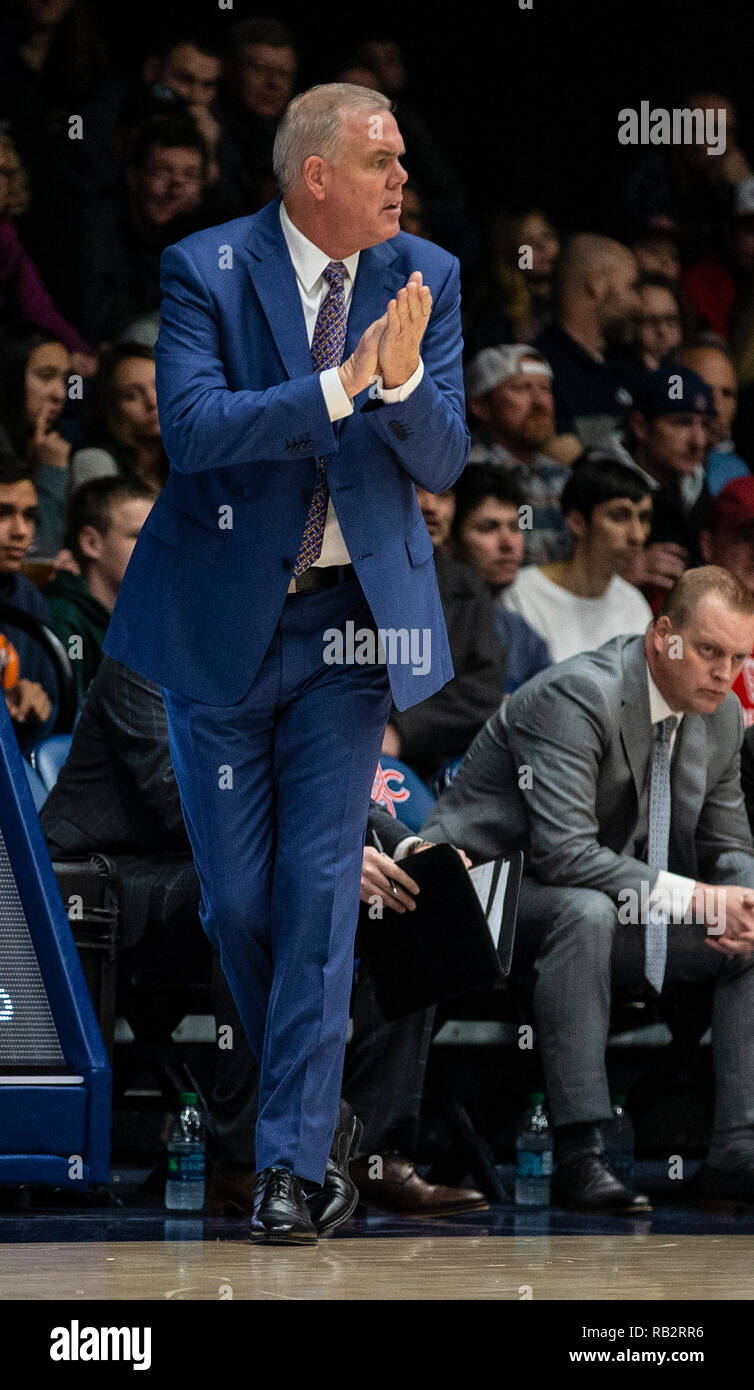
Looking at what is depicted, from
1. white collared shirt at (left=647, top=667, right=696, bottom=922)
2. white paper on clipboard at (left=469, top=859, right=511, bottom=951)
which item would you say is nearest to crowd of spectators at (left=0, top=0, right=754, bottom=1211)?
white collared shirt at (left=647, top=667, right=696, bottom=922)

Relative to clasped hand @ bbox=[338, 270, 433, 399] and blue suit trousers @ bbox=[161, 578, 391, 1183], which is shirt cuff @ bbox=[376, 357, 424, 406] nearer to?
clasped hand @ bbox=[338, 270, 433, 399]

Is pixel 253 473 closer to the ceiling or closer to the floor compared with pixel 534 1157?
closer to the ceiling

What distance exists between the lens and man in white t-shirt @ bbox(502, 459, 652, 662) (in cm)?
487

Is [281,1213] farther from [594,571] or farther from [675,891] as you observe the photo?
[594,571]

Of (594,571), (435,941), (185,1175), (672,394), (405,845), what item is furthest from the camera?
(672,394)

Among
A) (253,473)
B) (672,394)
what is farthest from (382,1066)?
(672,394)

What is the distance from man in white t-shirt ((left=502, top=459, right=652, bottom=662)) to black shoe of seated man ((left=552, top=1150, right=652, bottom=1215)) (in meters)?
1.79

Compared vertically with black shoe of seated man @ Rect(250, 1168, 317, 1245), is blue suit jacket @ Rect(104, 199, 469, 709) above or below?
above

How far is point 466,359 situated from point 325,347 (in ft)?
8.49

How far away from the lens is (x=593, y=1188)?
129 inches

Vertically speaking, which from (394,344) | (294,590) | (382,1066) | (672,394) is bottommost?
(382,1066)

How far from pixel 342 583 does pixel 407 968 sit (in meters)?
0.85

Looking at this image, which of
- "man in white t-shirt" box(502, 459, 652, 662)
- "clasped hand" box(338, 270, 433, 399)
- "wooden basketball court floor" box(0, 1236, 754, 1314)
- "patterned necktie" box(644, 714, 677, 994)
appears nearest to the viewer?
"wooden basketball court floor" box(0, 1236, 754, 1314)
